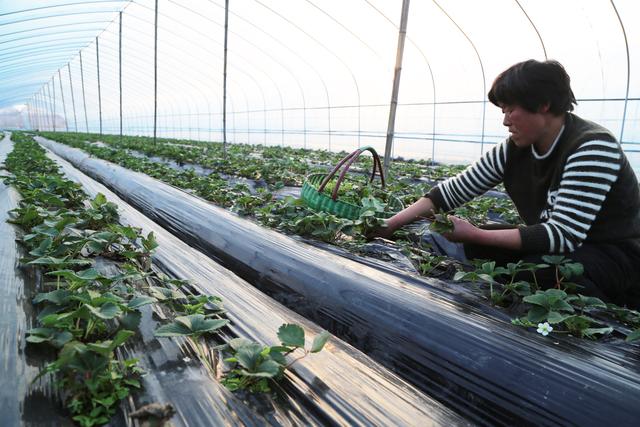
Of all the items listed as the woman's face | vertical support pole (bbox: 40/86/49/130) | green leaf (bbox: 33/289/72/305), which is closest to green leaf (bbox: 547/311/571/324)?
the woman's face

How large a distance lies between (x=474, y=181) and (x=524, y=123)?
60cm

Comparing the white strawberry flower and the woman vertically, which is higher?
the woman

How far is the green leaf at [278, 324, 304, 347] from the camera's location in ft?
3.71

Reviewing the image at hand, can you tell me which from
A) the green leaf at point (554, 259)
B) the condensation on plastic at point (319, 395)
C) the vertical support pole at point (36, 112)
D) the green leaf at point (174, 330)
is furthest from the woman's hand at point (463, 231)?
the vertical support pole at point (36, 112)

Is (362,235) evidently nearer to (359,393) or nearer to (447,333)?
(447,333)

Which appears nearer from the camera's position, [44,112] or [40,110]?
[44,112]

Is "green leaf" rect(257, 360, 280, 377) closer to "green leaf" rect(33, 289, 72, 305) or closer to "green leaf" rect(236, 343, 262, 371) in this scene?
"green leaf" rect(236, 343, 262, 371)

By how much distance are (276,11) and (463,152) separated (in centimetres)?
649

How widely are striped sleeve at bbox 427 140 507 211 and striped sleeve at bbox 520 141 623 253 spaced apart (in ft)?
1.77

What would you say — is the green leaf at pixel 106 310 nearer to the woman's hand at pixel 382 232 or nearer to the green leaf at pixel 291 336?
the green leaf at pixel 291 336

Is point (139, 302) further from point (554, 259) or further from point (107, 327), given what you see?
point (554, 259)

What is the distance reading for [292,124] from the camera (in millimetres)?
18422

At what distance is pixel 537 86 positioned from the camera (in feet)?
5.96

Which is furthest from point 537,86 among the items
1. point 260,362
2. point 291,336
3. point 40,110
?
point 40,110
